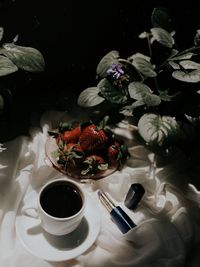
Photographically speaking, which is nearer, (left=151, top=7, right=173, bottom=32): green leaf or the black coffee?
the black coffee

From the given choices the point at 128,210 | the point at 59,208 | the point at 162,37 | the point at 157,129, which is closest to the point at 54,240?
the point at 59,208

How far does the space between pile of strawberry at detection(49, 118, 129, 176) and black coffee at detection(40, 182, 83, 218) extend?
0.46ft

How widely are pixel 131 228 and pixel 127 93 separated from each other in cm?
36

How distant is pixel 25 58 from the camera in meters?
0.90

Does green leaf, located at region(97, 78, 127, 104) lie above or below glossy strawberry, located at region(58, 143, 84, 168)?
above

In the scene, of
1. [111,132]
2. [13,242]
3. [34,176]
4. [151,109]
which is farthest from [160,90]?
[13,242]

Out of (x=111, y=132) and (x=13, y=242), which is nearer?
(x=13, y=242)

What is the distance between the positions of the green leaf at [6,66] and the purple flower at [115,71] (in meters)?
0.27

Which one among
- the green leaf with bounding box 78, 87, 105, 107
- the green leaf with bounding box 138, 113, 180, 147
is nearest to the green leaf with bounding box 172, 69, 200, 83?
the green leaf with bounding box 138, 113, 180, 147

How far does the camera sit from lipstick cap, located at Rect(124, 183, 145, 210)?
0.92 metres

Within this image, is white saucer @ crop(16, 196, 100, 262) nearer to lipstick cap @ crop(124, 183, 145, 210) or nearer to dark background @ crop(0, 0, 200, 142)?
lipstick cap @ crop(124, 183, 145, 210)

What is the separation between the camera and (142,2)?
1.19 metres

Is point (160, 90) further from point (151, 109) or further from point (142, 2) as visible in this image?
point (142, 2)

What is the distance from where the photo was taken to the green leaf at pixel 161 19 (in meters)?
1.07
